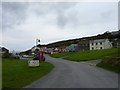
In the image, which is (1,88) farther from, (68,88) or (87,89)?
(87,89)

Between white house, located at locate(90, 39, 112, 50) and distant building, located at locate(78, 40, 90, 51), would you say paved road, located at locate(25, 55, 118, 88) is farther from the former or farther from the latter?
distant building, located at locate(78, 40, 90, 51)

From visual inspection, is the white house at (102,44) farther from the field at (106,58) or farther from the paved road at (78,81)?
the paved road at (78,81)

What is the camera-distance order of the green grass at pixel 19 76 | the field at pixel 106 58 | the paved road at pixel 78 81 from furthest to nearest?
the field at pixel 106 58, the green grass at pixel 19 76, the paved road at pixel 78 81

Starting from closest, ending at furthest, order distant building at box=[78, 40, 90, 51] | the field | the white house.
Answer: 1. the field
2. the white house
3. distant building at box=[78, 40, 90, 51]

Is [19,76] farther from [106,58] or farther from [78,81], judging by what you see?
[106,58]

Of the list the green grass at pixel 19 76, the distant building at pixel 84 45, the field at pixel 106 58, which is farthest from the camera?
the distant building at pixel 84 45

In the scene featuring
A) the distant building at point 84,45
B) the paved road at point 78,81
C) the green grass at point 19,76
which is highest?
the distant building at point 84,45

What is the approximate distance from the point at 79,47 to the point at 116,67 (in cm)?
11365

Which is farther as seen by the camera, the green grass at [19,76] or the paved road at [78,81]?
the green grass at [19,76]

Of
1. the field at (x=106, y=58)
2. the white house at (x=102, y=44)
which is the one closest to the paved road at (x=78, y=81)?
the field at (x=106, y=58)

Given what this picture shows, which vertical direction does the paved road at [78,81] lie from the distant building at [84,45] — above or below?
below

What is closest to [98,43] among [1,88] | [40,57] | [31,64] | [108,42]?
[108,42]

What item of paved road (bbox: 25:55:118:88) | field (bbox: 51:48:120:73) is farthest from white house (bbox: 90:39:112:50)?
paved road (bbox: 25:55:118:88)

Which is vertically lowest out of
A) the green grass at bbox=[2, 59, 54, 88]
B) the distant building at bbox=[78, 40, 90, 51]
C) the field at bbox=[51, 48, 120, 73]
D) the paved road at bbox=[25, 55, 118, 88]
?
the green grass at bbox=[2, 59, 54, 88]
